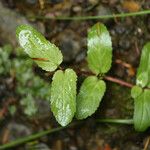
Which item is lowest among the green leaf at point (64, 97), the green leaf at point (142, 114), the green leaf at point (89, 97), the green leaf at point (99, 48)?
the green leaf at point (142, 114)

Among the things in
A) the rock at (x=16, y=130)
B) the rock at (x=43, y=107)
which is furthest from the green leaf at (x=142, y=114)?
the rock at (x=16, y=130)

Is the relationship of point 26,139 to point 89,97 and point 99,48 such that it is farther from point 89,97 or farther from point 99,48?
point 99,48

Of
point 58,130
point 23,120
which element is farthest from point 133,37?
point 23,120

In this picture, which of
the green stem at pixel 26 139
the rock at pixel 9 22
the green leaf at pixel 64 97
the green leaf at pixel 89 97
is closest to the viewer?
the green leaf at pixel 64 97

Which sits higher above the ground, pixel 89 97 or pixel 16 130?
pixel 89 97

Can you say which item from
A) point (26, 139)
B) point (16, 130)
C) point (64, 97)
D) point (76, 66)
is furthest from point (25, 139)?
point (64, 97)

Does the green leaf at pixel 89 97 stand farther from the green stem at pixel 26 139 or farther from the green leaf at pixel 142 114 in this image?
the green stem at pixel 26 139

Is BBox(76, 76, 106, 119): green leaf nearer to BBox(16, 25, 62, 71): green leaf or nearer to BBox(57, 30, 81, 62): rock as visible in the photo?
BBox(16, 25, 62, 71): green leaf
